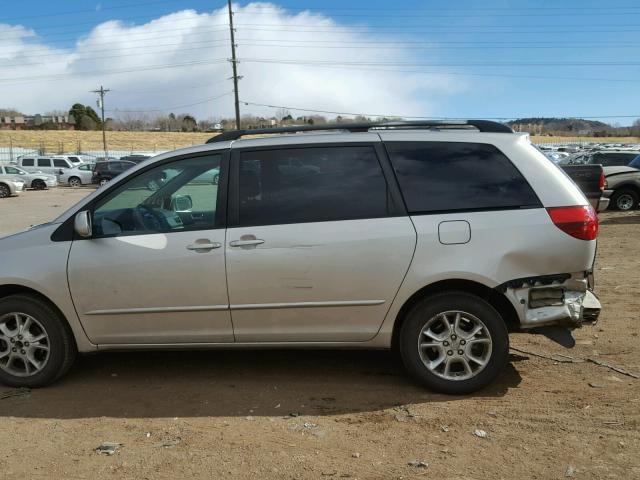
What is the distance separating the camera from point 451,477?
10.0 feet

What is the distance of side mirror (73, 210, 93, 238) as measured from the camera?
4.07m

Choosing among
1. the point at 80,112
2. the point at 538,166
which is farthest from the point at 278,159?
the point at 80,112

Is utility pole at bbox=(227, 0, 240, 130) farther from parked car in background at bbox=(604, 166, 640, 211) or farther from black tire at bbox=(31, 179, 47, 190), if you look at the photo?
parked car in background at bbox=(604, 166, 640, 211)

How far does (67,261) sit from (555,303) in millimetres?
3450

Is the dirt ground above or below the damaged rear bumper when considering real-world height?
below

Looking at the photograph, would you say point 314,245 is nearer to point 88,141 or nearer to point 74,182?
point 74,182

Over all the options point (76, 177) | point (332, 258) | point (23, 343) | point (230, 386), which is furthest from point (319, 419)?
point (76, 177)

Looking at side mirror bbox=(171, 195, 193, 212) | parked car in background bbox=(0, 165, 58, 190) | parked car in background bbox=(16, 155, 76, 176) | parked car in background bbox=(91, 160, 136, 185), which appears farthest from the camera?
parked car in background bbox=(16, 155, 76, 176)

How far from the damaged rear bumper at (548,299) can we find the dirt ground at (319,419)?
0.53 meters

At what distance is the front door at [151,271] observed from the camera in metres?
4.07

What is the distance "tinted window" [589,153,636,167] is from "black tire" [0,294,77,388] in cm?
2018

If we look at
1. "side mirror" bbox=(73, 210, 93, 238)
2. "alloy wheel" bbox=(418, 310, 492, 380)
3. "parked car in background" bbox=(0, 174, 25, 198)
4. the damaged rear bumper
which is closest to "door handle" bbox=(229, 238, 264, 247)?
"side mirror" bbox=(73, 210, 93, 238)

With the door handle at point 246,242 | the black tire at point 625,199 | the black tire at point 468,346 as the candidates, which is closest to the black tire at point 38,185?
the black tire at point 625,199

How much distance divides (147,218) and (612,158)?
66.4 ft
